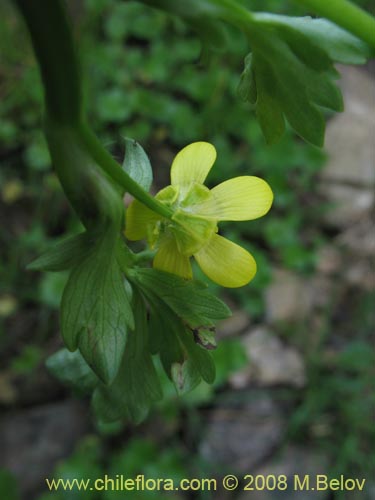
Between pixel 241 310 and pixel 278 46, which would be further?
pixel 241 310

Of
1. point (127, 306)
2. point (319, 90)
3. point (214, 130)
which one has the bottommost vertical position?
point (214, 130)

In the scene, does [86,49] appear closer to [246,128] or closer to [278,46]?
[246,128]

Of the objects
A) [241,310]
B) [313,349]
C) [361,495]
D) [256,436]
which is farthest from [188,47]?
[361,495]

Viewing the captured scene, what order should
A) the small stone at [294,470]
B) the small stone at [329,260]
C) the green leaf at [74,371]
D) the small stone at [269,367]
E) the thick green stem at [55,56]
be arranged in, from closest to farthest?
the thick green stem at [55,56], the green leaf at [74,371], the small stone at [294,470], the small stone at [269,367], the small stone at [329,260]

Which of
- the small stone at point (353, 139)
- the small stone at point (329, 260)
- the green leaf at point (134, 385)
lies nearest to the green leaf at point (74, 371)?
the green leaf at point (134, 385)

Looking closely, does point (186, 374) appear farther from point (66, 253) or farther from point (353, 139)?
point (353, 139)

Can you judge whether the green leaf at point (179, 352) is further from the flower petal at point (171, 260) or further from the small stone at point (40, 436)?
the small stone at point (40, 436)

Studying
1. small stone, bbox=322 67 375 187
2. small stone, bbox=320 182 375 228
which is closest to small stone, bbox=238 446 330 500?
small stone, bbox=320 182 375 228
